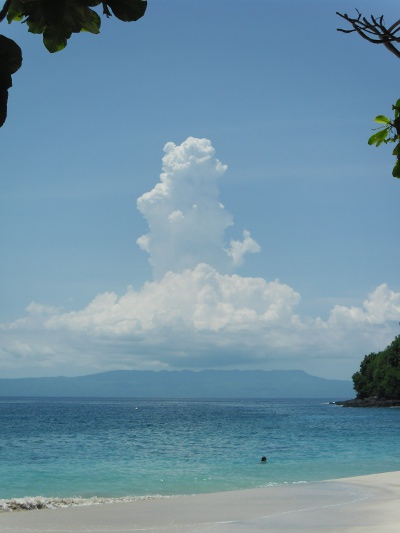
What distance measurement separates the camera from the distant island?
11269 centimetres

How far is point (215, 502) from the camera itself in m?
20.9

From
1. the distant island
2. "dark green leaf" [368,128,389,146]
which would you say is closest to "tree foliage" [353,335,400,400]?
the distant island

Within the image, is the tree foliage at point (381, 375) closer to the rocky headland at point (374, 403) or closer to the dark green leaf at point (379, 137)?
the rocky headland at point (374, 403)

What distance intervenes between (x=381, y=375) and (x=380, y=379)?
2.59 m

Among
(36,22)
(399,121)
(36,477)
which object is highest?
(399,121)

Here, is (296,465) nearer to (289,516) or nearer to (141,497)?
(141,497)

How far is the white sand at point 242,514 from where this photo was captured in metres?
16.0

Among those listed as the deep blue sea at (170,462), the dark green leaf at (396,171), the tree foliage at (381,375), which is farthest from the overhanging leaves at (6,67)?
the tree foliage at (381,375)

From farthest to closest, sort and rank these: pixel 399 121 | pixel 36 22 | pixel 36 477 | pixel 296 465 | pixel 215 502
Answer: pixel 296 465 → pixel 36 477 → pixel 215 502 → pixel 399 121 → pixel 36 22

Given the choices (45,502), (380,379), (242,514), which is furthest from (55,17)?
(380,379)

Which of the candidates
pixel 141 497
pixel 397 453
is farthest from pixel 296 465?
pixel 141 497

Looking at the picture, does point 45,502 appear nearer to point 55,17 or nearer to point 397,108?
point 397,108

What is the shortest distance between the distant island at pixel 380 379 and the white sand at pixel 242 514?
306 feet

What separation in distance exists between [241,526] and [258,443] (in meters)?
32.4
